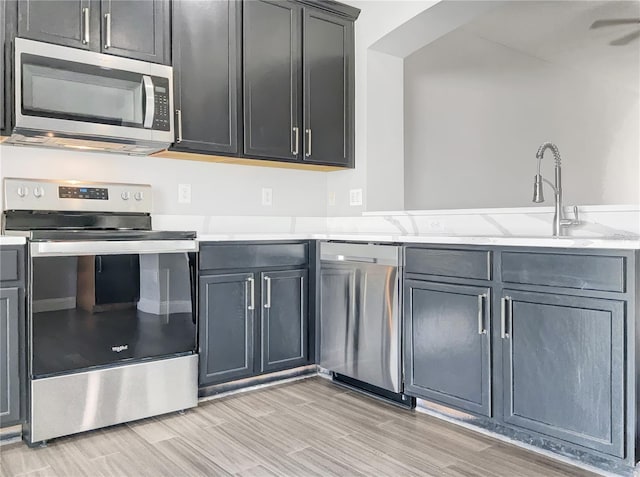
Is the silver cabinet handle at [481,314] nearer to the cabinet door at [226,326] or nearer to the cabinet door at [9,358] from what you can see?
the cabinet door at [226,326]

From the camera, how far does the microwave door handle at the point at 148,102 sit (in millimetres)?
2580

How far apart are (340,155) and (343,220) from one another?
49 centimetres

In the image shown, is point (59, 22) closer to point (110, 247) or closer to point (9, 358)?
point (110, 247)

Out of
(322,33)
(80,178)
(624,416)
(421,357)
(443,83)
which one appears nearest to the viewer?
(624,416)

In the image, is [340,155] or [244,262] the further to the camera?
[340,155]

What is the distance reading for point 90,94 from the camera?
96.9 inches

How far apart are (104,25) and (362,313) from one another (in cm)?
198

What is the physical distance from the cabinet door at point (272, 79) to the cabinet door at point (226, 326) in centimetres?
82

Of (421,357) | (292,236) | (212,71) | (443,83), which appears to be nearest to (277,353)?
(292,236)

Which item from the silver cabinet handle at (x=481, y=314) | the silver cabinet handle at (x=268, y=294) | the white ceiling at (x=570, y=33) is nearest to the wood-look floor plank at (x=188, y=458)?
the silver cabinet handle at (x=268, y=294)

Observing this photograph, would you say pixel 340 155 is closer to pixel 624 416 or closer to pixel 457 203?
pixel 457 203

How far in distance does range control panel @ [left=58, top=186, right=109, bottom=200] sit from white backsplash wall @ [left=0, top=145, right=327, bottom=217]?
3.7 inches

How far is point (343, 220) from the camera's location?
3680mm

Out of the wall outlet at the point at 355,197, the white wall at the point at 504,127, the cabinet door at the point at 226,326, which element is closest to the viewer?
the cabinet door at the point at 226,326
